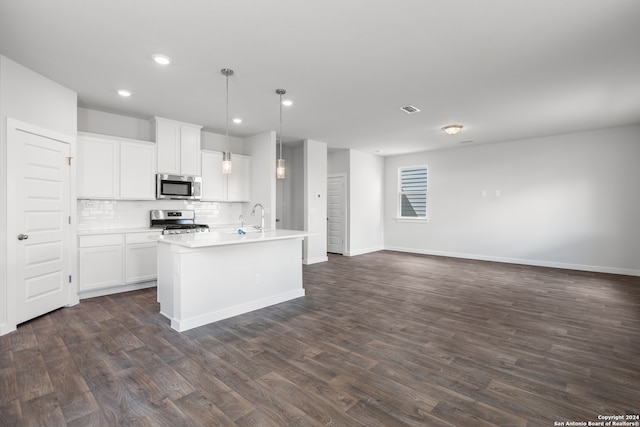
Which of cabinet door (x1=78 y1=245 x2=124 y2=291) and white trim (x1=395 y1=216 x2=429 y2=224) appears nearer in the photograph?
cabinet door (x1=78 y1=245 x2=124 y2=291)

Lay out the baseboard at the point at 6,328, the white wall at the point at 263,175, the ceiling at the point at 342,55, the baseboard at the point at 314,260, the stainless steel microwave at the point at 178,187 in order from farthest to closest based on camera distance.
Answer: the baseboard at the point at 314,260 → the white wall at the point at 263,175 → the stainless steel microwave at the point at 178,187 → the baseboard at the point at 6,328 → the ceiling at the point at 342,55

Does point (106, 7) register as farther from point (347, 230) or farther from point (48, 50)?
point (347, 230)

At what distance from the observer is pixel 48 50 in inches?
117

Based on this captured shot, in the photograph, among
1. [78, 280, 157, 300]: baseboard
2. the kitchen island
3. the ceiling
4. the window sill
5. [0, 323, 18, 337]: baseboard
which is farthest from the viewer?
the window sill

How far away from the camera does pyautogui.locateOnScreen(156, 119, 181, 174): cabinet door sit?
512 cm

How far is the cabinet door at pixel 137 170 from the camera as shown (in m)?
4.77

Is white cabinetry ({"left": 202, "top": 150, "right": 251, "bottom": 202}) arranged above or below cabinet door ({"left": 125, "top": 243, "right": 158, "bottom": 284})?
above

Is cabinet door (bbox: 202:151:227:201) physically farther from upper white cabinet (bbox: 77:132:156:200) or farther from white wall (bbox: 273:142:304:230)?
white wall (bbox: 273:142:304:230)

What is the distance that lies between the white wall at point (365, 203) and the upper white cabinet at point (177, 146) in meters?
3.77

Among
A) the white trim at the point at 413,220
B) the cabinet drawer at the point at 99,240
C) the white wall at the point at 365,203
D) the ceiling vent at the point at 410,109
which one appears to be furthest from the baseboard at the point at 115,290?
the white trim at the point at 413,220

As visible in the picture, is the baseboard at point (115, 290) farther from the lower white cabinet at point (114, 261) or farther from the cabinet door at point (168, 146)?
the cabinet door at point (168, 146)

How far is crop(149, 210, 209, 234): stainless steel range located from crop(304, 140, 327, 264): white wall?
226 centimetres

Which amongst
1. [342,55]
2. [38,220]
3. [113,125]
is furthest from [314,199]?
[38,220]

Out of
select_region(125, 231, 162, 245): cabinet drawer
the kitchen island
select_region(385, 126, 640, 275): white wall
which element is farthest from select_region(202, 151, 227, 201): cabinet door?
select_region(385, 126, 640, 275): white wall
